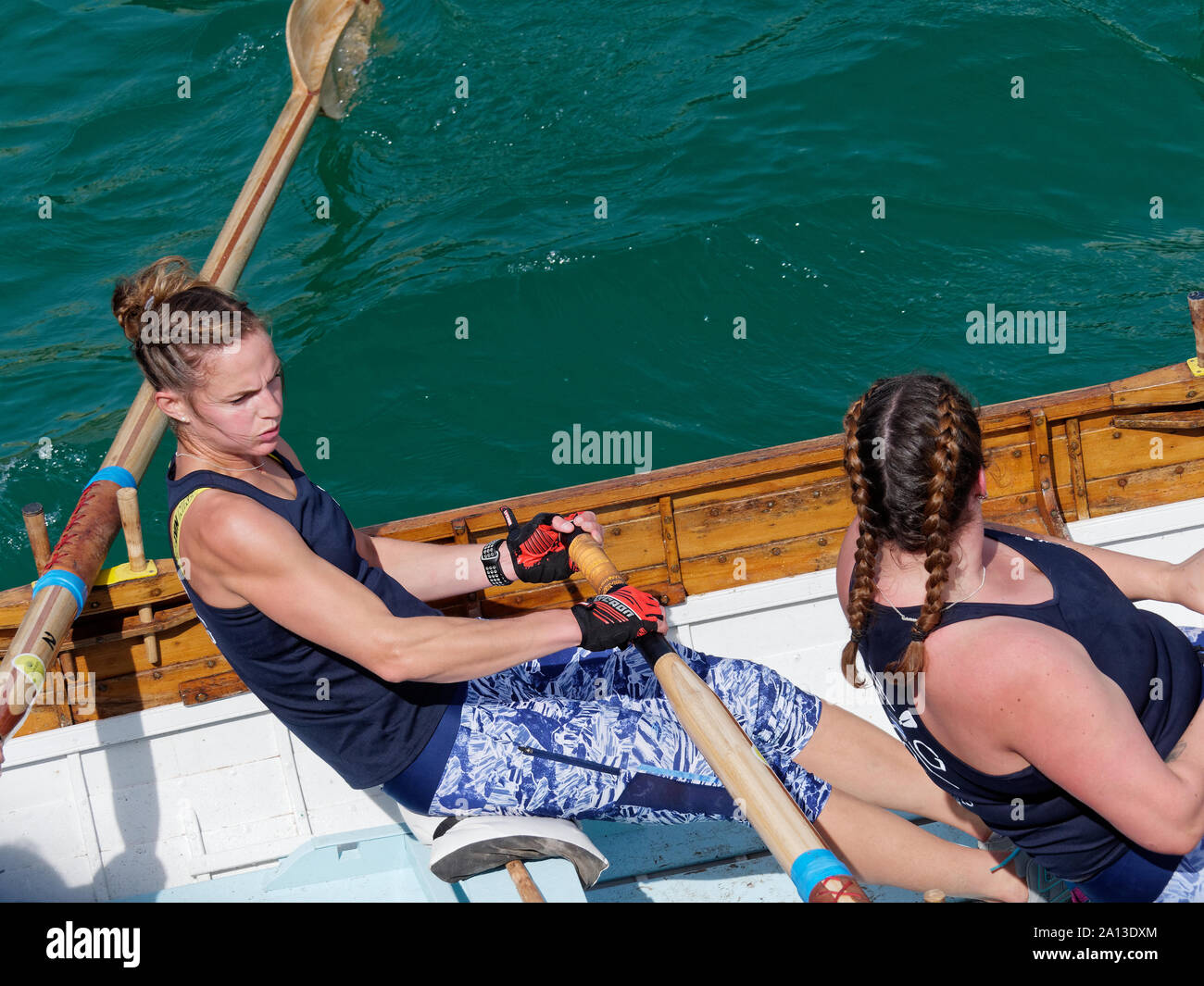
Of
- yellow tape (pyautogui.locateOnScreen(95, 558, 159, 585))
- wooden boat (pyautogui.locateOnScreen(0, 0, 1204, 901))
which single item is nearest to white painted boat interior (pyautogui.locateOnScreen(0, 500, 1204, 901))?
wooden boat (pyautogui.locateOnScreen(0, 0, 1204, 901))

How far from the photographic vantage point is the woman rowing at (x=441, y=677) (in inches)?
104

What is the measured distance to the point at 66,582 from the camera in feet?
11.6

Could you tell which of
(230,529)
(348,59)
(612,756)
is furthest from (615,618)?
(348,59)

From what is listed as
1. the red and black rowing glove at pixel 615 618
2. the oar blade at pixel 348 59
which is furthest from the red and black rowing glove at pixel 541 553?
the oar blade at pixel 348 59

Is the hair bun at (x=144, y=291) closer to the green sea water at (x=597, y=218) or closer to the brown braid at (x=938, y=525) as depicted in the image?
the brown braid at (x=938, y=525)

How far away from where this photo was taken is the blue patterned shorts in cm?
304

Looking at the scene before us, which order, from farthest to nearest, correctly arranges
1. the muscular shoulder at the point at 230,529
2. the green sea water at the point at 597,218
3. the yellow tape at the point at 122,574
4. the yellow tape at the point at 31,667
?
1. the green sea water at the point at 597,218
2. the yellow tape at the point at 122,574
3. the yellow tape at the point at 31,667
4. the muscular shoulder at the point at 230,529

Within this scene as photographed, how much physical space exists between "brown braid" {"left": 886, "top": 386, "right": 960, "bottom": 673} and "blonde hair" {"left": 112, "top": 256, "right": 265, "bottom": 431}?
5.33 feet

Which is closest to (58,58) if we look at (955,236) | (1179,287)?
(955,236)

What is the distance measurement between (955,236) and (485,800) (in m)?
6.35

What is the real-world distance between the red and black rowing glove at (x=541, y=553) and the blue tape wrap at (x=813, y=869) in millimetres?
1393

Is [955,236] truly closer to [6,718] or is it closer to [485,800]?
[485,800]

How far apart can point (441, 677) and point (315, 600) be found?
36cm

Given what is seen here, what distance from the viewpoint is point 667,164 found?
28.9 ft
